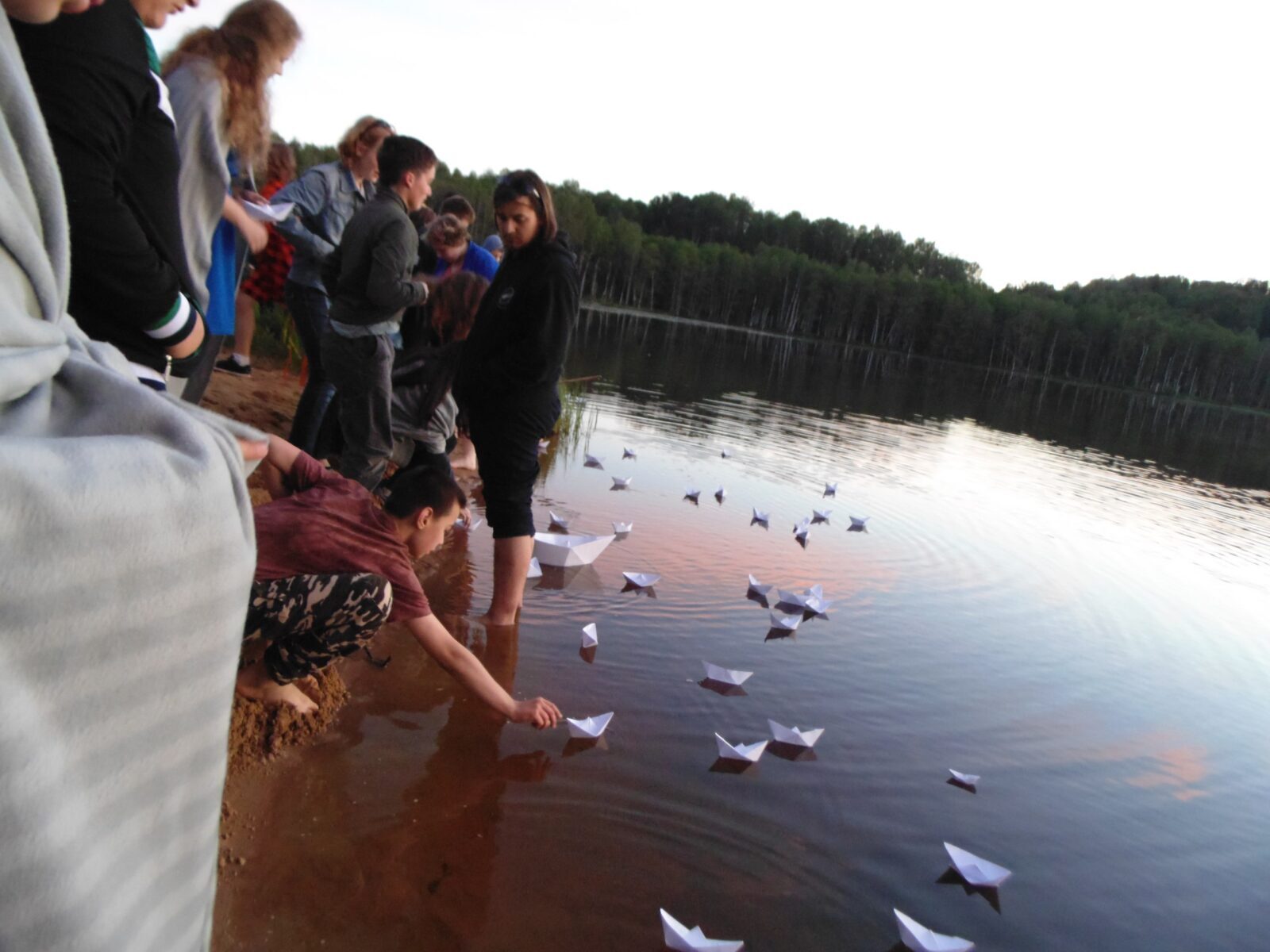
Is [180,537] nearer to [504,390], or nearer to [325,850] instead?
[325,850]

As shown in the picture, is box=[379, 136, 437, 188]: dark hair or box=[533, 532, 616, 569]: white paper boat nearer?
box=[379, 136, 437, 188]: dark hair

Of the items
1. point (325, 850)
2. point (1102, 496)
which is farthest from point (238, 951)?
point (1102, 496)

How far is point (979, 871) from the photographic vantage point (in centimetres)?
288

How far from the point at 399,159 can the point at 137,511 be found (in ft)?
12.9

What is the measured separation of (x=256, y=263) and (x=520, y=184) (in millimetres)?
3535

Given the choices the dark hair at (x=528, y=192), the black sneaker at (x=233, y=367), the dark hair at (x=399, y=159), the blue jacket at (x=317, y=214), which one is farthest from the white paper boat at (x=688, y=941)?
the black sneaker at (x=233, y=367)

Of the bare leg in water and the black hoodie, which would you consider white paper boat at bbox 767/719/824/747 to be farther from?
the black hoodie

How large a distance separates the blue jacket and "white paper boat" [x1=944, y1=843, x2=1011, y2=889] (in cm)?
434

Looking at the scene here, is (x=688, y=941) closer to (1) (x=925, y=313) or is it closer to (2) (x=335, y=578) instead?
(2) (x=335, y=578)

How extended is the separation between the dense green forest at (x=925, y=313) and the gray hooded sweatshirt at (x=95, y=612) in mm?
66051

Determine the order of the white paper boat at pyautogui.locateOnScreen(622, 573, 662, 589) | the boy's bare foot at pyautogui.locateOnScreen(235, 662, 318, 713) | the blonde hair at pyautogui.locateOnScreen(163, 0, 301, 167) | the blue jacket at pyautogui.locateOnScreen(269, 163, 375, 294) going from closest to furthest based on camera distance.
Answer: the blonde hair at pyautogui.locateOnScreen(163, 0, 301, 167), the boy's bare foot at pyautogui.locateOnScreen(235, 662, 318, 713), the white paper boat at pyautogui.locateOnScreen(622, 573, 662, 589), the blue jacket at pyautogui.locateOnScreen(269, 163, 375, 294)

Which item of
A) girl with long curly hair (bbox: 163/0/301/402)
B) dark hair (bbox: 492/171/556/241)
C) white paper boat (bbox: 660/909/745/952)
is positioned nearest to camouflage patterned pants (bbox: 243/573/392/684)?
girl with long curly hair (bbox: 163/0/301/402)

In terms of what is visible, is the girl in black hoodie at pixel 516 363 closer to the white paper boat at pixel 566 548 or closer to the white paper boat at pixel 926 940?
the white paper boat at pixel 566 548

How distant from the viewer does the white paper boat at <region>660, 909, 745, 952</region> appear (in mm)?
2295
